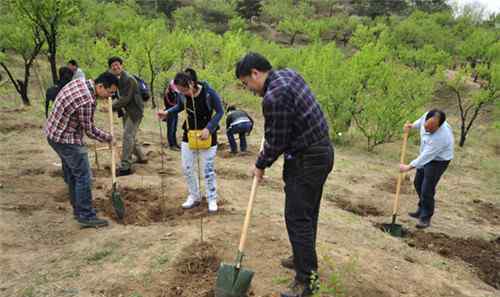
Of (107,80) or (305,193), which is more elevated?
(107,80)

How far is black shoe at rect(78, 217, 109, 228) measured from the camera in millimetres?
4480

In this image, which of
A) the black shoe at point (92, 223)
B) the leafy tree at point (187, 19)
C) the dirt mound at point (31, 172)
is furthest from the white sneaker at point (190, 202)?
the leafy tree at point (187, 19)

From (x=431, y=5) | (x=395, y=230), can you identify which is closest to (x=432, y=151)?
(x=395, y=230)

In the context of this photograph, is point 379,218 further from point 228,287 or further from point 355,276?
point 228,287

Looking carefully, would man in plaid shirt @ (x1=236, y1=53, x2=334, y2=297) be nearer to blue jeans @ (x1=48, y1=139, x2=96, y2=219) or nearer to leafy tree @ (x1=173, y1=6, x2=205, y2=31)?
blue jeans @ (x1=48, y1=139, x2=96, y2=219)

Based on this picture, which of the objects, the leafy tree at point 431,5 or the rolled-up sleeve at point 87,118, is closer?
the rolled-up sleeve at point 87,118

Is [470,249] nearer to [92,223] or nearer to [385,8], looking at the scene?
[92,223]

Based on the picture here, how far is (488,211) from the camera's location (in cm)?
806

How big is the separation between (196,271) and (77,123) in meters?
2.11

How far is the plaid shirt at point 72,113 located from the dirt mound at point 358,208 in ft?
14.8

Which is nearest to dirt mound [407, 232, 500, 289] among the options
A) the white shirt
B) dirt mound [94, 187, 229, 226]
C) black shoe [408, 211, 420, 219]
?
black shoe [408, 211, 420, 219]

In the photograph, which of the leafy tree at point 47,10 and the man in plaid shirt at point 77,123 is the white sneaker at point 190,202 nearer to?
the man in plaid shirt at point 77,123

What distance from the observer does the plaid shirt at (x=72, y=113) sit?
397 centimetres

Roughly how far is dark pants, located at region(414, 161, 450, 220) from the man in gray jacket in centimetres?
448
